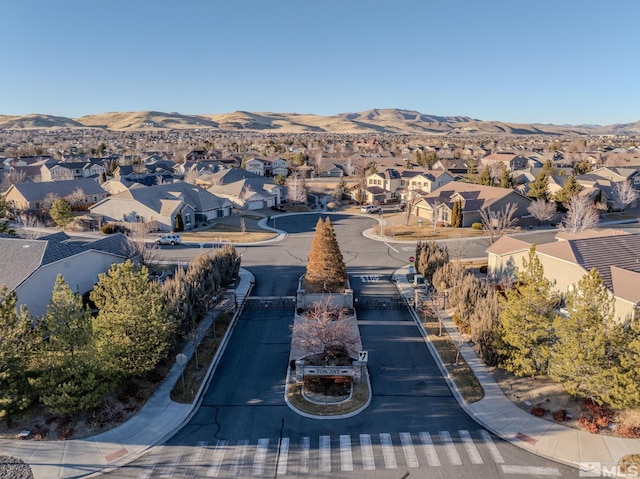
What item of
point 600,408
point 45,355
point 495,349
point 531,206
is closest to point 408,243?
point 531,206

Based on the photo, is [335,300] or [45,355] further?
[335,300]

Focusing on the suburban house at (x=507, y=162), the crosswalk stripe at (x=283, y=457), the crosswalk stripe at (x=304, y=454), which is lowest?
the crosswalk stripe at (x=283, y=457)

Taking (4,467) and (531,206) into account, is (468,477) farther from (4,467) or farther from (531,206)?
(531,206)

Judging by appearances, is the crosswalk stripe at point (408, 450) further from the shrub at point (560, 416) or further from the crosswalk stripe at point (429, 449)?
the shrub at point (560, 416)

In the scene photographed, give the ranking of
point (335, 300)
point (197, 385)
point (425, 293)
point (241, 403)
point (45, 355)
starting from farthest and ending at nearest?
point (425, 293)
point (335, 300)
point (197, 385)
point (241, 403)
point (45, 355)

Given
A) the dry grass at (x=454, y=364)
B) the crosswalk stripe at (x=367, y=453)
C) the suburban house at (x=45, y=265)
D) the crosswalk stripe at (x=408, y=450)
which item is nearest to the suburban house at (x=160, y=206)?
the suburban house at (x=45, y=265)

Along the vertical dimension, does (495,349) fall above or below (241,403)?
above

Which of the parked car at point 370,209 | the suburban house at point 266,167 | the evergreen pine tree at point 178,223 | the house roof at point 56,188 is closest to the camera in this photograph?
the evergreen pine tree at point 178,223
